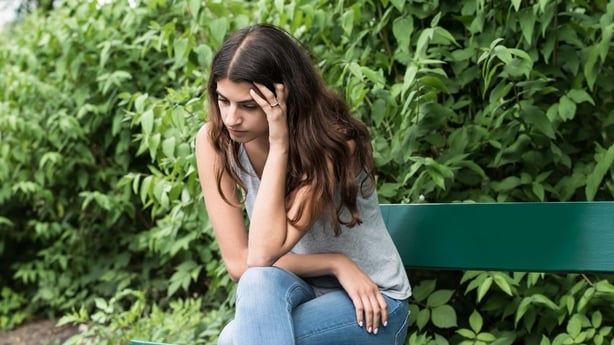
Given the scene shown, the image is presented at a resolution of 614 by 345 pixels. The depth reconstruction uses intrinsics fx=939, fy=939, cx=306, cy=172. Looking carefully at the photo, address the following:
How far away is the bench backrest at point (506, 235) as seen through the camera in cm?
221

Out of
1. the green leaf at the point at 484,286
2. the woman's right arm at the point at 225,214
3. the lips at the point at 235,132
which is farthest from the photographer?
the green leaf at the point at 484,286

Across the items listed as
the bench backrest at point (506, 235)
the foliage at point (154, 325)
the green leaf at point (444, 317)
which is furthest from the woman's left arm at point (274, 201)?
the foliage at point (154, 325)

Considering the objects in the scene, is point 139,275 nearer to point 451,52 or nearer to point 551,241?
point 451,52

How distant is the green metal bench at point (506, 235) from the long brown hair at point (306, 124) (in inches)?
8.5

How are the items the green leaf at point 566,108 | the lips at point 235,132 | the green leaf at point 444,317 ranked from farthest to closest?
the green leaf at point 444,317
the green leaf at point 566,108
the lips at point 235,132

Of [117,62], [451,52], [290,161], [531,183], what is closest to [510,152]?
[531,183]

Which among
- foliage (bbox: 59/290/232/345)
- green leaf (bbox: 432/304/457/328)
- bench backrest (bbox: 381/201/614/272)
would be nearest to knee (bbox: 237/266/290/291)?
bench backrest (bbox: 381/201/614/272)

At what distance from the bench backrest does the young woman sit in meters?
0.13

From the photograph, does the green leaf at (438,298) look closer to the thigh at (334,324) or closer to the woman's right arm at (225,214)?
the thigh at (334,324)

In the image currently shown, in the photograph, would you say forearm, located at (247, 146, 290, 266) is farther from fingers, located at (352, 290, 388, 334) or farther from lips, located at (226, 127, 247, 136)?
fingers, located at (352, 290, 388, 334)

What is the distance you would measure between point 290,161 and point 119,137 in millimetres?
2328

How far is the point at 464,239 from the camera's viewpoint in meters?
2.42

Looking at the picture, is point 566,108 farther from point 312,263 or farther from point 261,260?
point 261,260

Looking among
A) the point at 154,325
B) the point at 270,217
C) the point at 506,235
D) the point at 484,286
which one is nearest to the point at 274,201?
the point at 270,217
